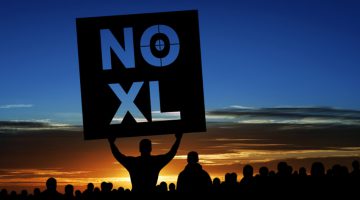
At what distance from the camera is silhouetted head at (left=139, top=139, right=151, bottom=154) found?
394 inches

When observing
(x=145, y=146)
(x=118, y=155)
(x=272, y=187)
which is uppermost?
(x=145, y=146)

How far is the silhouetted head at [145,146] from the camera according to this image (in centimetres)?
1000

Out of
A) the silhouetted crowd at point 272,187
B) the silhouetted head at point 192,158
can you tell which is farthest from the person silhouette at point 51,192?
the silhouetted head at point 192,158

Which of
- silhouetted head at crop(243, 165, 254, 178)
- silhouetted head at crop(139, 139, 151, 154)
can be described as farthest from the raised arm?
silhouetted head at crop(243, 165, 254, 178)

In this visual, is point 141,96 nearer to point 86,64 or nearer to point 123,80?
point 123,80

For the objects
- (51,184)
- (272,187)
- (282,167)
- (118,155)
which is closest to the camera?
(272,187)

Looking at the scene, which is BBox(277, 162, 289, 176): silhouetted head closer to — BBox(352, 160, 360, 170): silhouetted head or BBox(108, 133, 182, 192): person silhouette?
BBox(108, 133, 182, 192): person silhouette

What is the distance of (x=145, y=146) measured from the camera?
10039mm

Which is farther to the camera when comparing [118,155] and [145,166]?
[118,155]

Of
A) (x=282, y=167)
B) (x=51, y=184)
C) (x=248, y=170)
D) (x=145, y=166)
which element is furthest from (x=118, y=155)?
(x=282, y=167)

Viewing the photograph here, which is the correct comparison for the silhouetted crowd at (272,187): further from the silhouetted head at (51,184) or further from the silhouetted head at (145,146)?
the silhouetted head at (145,146)

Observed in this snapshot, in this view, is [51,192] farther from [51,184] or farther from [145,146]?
[145,146]

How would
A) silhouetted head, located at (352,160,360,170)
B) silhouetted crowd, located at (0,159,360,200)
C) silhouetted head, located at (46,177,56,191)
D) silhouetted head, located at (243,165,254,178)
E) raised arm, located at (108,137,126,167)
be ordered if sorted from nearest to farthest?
silhouetted crowd, located at (0,159,360,200)
silhouetted head, located at (46,177,56,191)
silhouetted head, located at (243,165,254,178)
raised arm, located at (108,137,126,167)
silhouetted head, located at (352,160,360,170)

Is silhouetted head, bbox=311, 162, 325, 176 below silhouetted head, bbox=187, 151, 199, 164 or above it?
below
